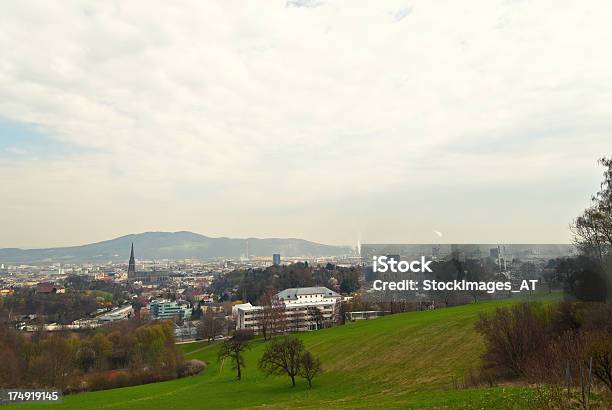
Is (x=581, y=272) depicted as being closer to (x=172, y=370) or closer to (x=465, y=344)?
(x=465, y=344)

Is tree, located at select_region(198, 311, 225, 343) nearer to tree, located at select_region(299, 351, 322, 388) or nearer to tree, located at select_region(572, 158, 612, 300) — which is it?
tree, located at select_region(299, 351, 322, 388)

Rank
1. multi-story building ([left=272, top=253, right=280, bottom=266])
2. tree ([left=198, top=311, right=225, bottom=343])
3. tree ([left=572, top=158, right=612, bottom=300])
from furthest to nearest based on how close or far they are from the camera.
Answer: multi-story building ([left=272, top=253, right=280, bottom=266]) → tree ([left=198, top=311, right=225, bottom=343]) → tree ([left=572, top=158, right=612, bottom=300])

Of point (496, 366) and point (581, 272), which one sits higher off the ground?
point (581, 272)

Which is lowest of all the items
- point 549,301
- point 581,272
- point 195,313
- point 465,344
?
point 195,313

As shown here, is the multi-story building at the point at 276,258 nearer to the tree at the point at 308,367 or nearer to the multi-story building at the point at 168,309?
the multi-story building at the point at 168,309

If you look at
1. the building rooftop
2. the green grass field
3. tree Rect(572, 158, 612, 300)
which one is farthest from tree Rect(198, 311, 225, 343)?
tree Rect(572, 158, 612, 300)

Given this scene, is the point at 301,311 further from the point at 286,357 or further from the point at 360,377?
the point at 286,357

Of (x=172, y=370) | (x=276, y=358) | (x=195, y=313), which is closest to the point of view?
(x=276, y=358)

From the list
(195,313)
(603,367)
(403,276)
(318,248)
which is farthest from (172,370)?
(318,248)
